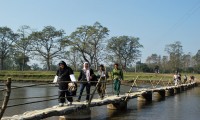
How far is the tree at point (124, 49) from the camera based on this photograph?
95.4 metres

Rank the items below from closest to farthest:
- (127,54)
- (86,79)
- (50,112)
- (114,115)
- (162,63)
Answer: (50,112)
(86,79)
(114,115)
(127,54)
(162,63)

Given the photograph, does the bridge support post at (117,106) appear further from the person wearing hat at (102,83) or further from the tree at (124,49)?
the tree at (124,49)

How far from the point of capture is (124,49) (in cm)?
9700

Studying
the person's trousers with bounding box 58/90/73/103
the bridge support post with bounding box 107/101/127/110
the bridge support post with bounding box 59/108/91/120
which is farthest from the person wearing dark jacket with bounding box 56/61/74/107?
the bridge support post with bounding box 107/101/127/110

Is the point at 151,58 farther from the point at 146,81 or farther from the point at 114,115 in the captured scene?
the point at 114,115

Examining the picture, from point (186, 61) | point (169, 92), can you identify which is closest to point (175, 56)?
point (186, 61)

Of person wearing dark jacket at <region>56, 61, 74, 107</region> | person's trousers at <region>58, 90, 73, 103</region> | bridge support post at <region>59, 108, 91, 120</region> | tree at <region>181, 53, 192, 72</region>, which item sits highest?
tree at <region>181, 53, 192, 72</region>

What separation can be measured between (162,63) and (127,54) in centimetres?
1448

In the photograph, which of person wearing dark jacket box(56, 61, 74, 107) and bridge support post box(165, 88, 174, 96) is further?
bridge support post box(165, 88, 174, 96)

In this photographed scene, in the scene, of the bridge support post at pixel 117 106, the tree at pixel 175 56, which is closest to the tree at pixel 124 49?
the tree at pixel 175 56

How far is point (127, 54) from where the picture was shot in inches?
3858

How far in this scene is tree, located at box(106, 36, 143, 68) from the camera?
95438 millimetres

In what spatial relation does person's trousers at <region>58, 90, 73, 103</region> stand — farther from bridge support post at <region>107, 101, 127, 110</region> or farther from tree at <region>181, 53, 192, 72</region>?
tree at <region>181, 53, 192, 72</region>

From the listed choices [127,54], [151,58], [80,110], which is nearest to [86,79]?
[80,110]
